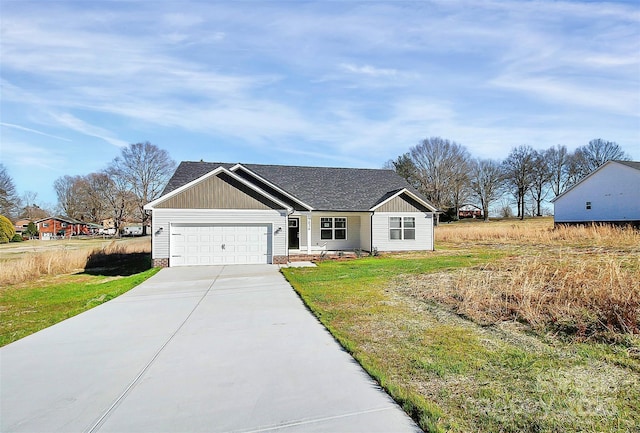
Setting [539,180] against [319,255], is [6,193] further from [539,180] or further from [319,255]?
[539,180]

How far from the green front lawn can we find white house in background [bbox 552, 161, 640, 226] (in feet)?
114

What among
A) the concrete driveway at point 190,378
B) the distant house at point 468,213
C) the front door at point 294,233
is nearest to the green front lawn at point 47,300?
the concrete driveway at point 190,378

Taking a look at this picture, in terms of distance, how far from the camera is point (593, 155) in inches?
2228

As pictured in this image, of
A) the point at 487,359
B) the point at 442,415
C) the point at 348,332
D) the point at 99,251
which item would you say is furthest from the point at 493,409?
the point at 99,251

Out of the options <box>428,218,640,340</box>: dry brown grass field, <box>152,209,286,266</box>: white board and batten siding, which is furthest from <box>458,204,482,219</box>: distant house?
<box>428,218,640,340</box>: dry brown grass field

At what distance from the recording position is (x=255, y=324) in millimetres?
6934

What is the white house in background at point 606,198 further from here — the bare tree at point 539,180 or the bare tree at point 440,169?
the bare tree at point 539,180

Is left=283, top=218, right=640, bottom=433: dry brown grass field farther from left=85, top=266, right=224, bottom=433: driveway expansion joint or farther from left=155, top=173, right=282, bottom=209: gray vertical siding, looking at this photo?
left=155, top=173, right=282, bottom=209: gray vertical siding

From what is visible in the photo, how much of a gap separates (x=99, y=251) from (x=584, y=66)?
23912mm

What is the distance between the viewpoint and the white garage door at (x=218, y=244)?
642 inches

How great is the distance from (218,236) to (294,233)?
558cm

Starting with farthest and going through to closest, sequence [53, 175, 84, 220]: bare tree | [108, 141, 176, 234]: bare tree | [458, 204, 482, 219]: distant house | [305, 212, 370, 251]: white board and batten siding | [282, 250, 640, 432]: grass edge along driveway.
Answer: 1. [458, 204, 482, 219]: distant house
2. [53, 175, 84, 220]: bare tree
3. [108, 141, 176, 234]: bare tree
4. [305, 212, 370, 251]: white board and batten siding
5. [282, 250, 640, 432]: grass edge along driveway

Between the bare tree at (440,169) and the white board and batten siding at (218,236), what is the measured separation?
39308 millimetres

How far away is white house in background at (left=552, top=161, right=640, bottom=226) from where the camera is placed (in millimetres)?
29406
